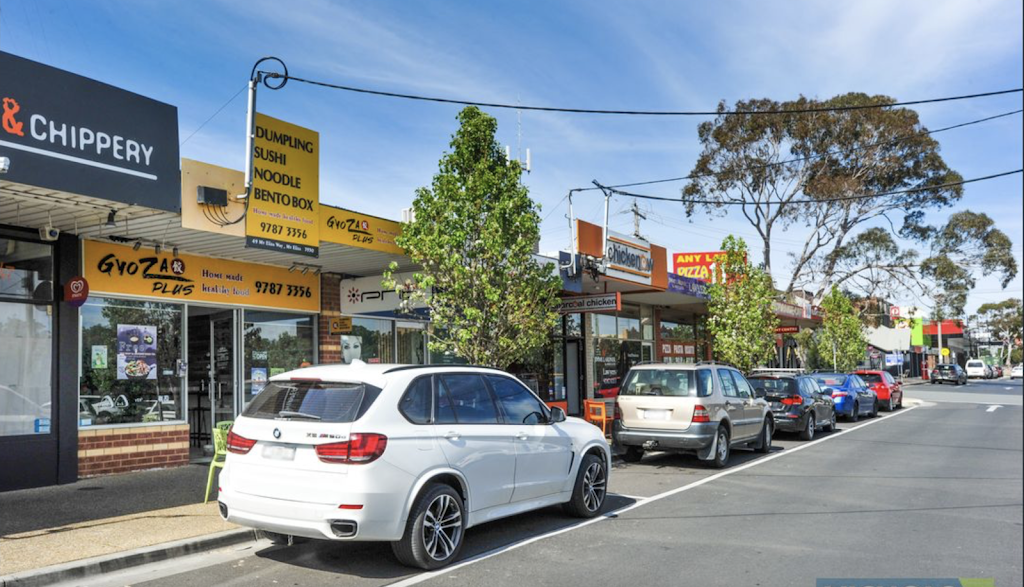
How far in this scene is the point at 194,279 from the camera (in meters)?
12.4

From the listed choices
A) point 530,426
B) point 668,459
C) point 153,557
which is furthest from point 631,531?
point 668,459

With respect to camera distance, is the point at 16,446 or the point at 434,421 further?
the point at 16,446

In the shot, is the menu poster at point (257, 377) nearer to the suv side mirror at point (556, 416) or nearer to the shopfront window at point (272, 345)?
the shopfront window at point (272, 345)

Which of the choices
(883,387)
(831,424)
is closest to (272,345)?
(831,424)

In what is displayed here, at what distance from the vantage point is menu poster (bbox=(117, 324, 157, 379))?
11.5 m

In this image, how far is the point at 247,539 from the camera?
7551mm

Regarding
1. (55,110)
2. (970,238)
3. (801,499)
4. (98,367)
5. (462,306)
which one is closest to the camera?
(55,110)

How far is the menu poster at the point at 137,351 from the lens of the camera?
1152cm

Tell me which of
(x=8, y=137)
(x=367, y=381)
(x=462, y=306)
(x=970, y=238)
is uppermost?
(x=970, y=238)

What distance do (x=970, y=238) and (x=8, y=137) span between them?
36.2m

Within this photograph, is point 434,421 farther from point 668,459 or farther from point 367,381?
point 668,459

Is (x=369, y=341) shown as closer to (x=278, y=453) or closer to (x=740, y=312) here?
(x=278, y=453)

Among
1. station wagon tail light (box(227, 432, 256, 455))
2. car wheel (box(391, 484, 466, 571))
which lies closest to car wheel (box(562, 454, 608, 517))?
car wheel (box(391, 484, 466, 571))

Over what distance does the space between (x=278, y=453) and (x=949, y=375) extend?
5908 centimetres
